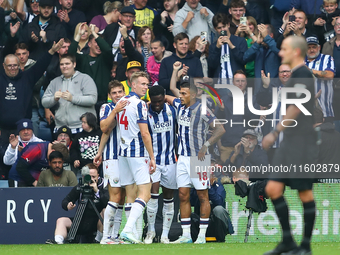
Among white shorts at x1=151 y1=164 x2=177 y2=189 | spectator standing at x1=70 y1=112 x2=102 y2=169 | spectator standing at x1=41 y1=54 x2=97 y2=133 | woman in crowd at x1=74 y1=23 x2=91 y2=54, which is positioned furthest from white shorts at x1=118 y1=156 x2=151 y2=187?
woman in crowd at x1=74 y1=23 x2=91 y2=54

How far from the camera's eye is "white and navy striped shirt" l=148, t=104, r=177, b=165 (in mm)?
8289

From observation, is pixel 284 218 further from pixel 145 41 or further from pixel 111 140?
pixel 145 41

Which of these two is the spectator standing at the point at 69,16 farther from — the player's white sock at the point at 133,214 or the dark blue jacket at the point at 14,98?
the player's white sock at the point at 133,214

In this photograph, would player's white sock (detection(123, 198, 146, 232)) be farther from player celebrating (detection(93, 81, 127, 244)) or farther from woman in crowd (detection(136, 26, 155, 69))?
woman in crowd (detection(136, 26, 155, 69))

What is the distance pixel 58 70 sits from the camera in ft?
38.1

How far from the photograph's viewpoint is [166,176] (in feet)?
27.2

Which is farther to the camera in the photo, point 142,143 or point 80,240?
point 80,240

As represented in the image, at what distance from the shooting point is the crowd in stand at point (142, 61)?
1004 cm

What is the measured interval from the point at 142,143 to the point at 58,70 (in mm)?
4522

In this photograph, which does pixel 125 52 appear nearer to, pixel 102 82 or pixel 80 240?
pixel 102 82

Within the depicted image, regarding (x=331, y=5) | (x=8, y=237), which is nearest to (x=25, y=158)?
(x=8, y=237)

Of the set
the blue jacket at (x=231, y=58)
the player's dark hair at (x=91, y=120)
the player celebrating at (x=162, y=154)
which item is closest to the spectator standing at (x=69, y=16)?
the player's dark hair at (x=91, y=120)

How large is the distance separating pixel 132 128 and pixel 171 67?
3.04 m

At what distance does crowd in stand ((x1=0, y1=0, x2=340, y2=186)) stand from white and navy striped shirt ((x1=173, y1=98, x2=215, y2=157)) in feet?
4.65
